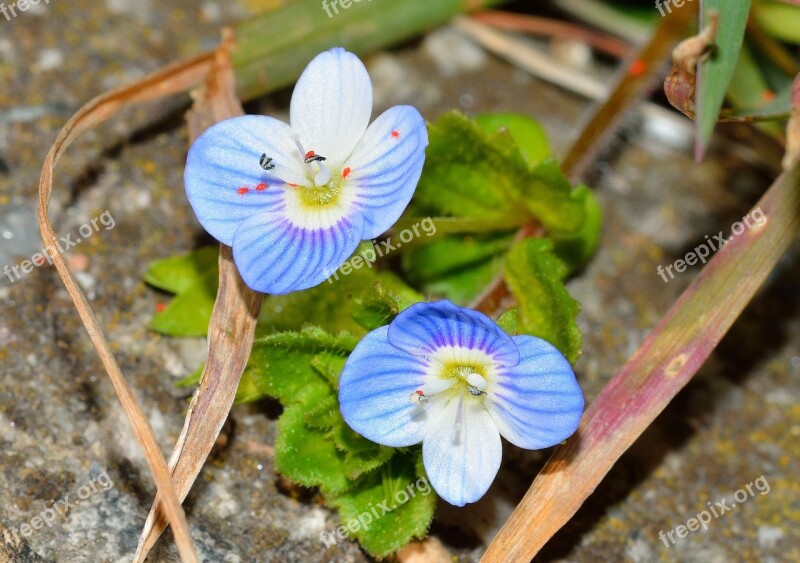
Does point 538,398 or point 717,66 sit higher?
point 717,66

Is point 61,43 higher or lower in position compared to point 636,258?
higher

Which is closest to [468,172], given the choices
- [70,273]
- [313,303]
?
[313,303]

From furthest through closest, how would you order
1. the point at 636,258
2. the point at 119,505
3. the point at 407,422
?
the point at 636,258, the point at 119,505, the point at 407,422

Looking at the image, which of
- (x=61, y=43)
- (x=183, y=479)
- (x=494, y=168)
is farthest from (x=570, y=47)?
(x=183, y=479)

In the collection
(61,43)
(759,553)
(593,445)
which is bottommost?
(759,553)

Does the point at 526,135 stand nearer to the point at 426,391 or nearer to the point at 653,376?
the point at 653,376

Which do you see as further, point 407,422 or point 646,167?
point 646,167

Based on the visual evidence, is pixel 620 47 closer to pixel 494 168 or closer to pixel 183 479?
pixel 494 168
